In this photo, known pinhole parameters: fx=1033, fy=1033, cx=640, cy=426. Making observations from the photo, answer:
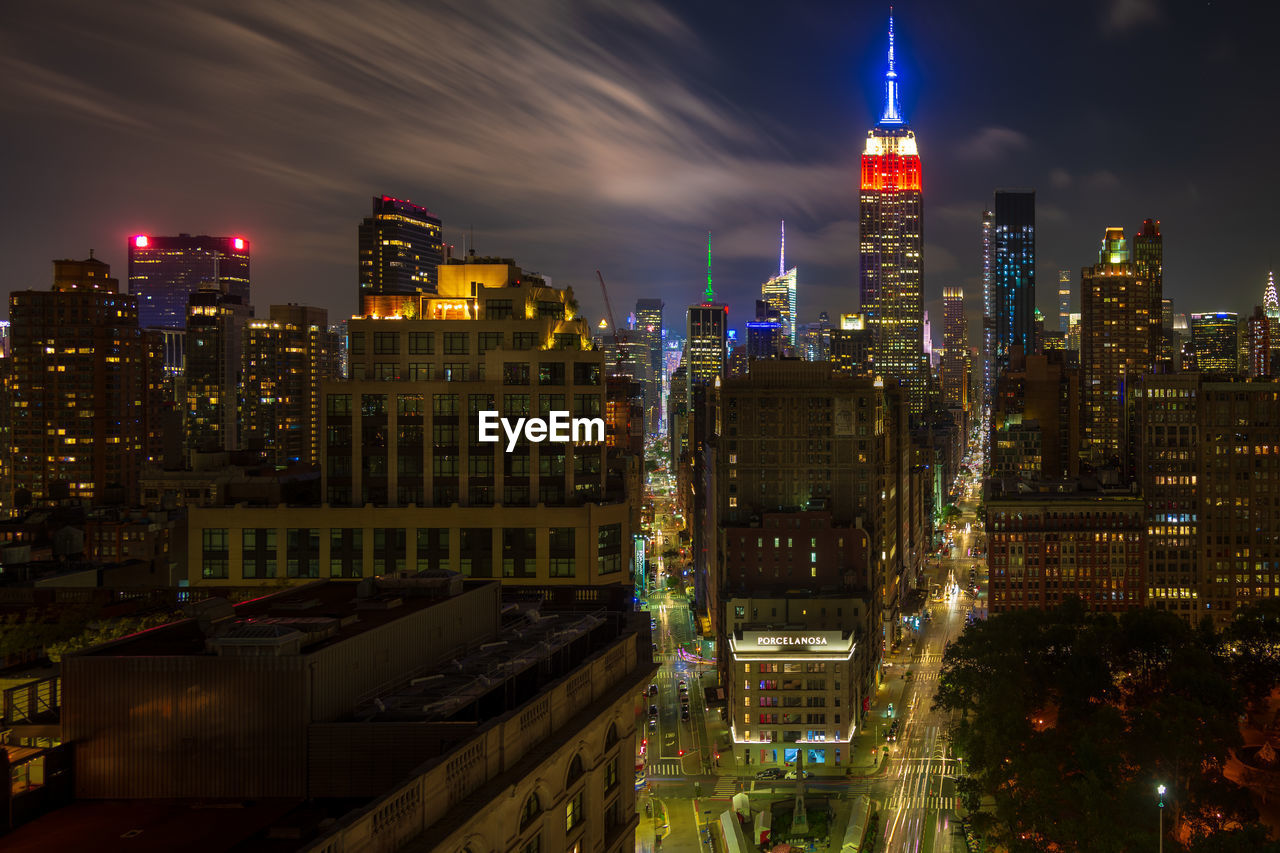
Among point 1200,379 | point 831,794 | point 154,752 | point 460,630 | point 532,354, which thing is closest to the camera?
point 154,752

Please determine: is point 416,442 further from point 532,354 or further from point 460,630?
point 460,630

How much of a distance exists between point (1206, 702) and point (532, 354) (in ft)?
134

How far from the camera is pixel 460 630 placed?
91.6 feet

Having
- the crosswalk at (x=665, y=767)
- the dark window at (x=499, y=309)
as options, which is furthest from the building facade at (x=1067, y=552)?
the dark window at (x=499, y=309)

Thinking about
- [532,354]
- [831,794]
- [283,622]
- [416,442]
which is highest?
[532,354]

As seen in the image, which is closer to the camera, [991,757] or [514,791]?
[514,791]

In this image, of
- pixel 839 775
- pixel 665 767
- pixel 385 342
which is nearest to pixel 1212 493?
pixel 839 775

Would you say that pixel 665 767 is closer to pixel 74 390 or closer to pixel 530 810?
pixel 530 810

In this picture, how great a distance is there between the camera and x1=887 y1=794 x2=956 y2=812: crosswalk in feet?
290

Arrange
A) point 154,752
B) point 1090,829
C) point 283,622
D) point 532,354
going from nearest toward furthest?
point 154,752 → point 283,622 → point 1090,829 → point 532,354

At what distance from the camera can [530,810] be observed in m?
22.3

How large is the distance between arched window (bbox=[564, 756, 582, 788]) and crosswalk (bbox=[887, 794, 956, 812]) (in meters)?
71.4

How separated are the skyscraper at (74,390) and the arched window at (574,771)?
168 meters

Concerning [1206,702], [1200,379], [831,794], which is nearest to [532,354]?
[1206,702]
